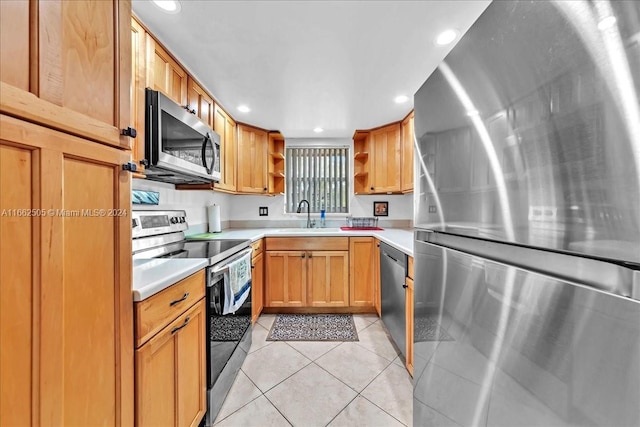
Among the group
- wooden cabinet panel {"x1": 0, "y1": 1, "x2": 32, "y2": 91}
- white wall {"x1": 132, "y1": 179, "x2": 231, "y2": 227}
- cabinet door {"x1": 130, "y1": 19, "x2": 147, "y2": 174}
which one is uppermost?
cabinet door {"x1": 130, "y1": 19, "x2": 147, "y2": 174}

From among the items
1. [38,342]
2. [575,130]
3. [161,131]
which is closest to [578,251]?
[575,130]

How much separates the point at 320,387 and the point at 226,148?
2258mm

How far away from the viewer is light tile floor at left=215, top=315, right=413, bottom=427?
1.35 meters

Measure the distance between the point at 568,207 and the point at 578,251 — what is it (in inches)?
3.0

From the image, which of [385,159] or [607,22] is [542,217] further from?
[385,159]

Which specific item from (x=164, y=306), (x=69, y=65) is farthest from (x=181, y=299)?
(x=69, y=65)

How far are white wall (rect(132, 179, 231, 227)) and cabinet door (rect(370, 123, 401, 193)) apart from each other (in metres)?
1.93

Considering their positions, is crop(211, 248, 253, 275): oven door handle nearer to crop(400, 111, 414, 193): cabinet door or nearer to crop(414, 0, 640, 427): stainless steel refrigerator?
crop(414, 0, 640, 427): stainless steel refrigerator

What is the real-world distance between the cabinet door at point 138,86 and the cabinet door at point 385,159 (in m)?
2.36

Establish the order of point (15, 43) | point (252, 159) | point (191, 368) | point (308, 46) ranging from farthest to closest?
point (252, 159), point (308, 46), point (191, 368), point (15, 43)

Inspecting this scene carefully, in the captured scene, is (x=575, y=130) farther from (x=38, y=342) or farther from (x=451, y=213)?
(x=38, y=342)

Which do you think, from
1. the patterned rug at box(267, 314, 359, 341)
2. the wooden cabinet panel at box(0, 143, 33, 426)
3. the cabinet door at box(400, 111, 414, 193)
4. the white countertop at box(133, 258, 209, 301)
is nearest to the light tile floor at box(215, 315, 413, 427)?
the patterned rug at box(267, 314, 359, 341)

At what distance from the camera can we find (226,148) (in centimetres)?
249

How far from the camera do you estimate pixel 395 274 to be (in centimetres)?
193
